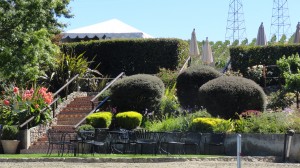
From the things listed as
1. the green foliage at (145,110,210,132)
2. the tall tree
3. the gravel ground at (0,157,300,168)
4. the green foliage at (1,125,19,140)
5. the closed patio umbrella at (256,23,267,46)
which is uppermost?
the closed patio umbrella at (256,23,267,46)

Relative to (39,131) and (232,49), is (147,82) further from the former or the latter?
(232,49)

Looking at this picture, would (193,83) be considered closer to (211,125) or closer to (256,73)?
(256,73)

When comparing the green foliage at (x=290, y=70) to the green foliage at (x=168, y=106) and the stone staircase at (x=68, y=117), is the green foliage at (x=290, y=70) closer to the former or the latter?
the green foliage at (x=168, y=106)

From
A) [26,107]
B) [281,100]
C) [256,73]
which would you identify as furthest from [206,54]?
[26,107]

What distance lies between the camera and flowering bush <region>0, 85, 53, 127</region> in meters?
24.5

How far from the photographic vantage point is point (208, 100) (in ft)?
78.1

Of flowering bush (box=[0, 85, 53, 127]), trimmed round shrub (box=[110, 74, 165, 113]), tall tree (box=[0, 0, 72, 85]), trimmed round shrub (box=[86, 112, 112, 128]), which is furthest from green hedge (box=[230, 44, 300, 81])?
tall tree (box=[0, 0, 72, 85])

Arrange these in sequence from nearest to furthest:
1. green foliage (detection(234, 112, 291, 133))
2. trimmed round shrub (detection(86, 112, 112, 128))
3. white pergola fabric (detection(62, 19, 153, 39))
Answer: green foliage (detection(234, 112, 291, 133))
trimmed round shrub (detection(86, 112, 112, 128))
white pergola fabric (detection(62, 19, 153, 39))

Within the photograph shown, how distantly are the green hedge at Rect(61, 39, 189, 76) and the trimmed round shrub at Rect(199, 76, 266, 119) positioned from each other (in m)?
9.02

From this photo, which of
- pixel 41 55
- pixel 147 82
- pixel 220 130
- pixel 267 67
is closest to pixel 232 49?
pixel 267 67

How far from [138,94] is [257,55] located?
26.2 feet

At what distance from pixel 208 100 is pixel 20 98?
6825 millimetres

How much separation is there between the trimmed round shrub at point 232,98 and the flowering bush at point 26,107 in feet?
19.2

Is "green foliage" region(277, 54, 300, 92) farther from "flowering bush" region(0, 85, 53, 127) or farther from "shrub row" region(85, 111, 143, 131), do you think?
"flowering bush" region(0, 85, 53, 127)
